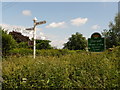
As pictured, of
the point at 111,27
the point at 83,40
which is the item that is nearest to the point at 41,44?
the point at 83,40

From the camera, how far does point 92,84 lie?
3881mm

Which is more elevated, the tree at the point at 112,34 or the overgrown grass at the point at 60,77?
the tree at the point at 112,34

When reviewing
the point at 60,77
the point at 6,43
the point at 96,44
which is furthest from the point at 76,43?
the point at 60,77

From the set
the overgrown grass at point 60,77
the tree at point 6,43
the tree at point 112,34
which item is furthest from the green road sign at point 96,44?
the tree at point 112,34

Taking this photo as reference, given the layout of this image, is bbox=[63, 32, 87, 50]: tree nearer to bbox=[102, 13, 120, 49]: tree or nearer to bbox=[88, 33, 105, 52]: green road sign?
bbox=[102, 13, 120, 49]: tree

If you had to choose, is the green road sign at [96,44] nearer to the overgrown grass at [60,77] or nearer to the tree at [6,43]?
the overgrown grass at [60,77]

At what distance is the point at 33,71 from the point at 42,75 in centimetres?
26

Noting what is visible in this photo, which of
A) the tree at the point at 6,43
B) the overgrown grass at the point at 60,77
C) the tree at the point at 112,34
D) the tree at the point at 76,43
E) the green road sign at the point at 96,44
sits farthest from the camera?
the tree at the point at 76,43

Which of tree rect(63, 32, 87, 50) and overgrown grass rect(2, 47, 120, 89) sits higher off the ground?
tree rect(63, 32, 87, 50)

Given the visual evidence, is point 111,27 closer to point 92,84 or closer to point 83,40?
point 83,40

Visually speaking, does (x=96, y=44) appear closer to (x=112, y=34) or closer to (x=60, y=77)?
(x=60, y=77)

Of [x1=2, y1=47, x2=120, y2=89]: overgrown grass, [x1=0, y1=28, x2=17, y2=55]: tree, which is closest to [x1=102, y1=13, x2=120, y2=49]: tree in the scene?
[x1=0, y1=28, x2=17, y2=55]: tree

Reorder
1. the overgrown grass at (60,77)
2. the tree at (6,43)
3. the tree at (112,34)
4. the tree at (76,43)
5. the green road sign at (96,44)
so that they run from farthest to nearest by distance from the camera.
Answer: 1. the tree at (76,43)
2. the tree at (112,34)
3. the tree at (6,43)
4. the green road sign at (96,44)
5. the overgrown grass at (60,77)

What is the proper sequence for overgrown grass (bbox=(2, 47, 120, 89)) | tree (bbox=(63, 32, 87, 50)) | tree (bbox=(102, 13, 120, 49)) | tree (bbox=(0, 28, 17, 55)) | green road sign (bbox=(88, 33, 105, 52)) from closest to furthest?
overgrown grass (bbox=(2, 47, 120, 89)) → green road sign (bbox=(88, 33, 105, 52)) → tree (bbox=(0, 28, 17, 55)) → tree (bbox=(102, 13, 120, 49)) → tree (bbox=(63, 32, 87, 50))
